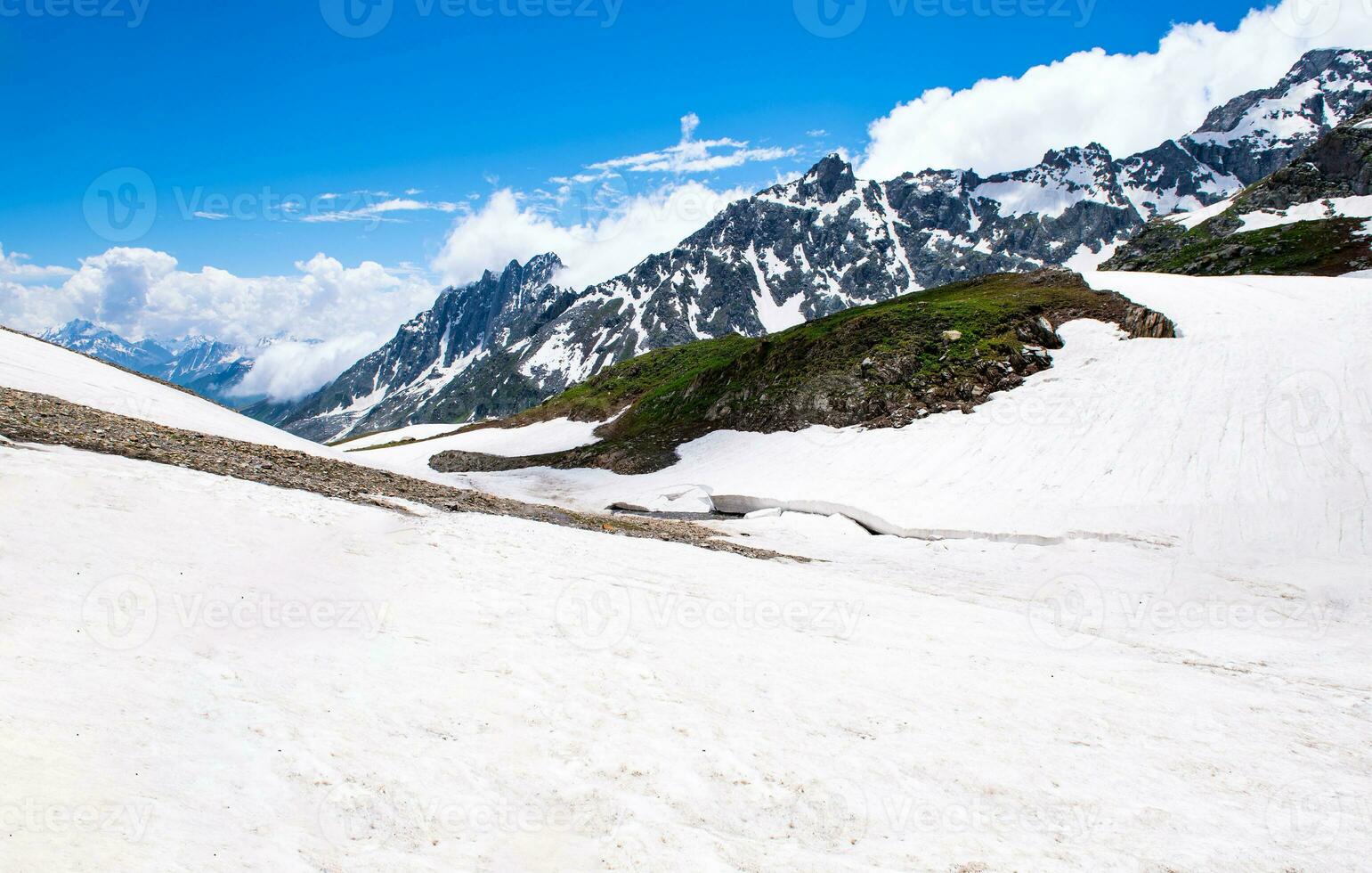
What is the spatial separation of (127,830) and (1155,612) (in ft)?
76.2

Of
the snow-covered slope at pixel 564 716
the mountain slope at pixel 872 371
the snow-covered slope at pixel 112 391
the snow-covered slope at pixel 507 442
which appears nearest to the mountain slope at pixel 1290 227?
the mountain slope at pixel 872 371

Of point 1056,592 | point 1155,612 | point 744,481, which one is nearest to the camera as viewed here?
point 1155,612

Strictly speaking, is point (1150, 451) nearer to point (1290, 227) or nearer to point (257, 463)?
point (257, 463)

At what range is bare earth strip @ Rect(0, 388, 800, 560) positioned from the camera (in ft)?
53.3

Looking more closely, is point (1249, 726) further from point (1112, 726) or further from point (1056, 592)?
point (1056, 592)

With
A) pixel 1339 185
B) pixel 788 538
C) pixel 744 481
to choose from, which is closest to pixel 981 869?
pixel 788 538

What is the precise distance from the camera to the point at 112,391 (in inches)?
944

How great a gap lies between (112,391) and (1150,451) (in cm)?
4389

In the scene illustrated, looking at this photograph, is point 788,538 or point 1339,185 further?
point 1339,185

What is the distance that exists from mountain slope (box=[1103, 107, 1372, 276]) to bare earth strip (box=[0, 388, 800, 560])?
9267 cm

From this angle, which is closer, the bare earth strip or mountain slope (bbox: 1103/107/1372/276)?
the bare earth strip

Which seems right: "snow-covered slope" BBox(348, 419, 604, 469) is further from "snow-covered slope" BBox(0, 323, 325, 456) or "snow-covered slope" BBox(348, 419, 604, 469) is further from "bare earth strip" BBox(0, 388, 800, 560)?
"bare earth strip" BBox(0, 388, 800, 560)

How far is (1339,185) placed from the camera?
106375 mm

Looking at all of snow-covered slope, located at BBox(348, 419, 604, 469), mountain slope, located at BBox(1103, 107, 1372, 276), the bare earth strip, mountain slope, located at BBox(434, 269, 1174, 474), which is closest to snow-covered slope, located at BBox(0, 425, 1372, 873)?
the bare earth strip
